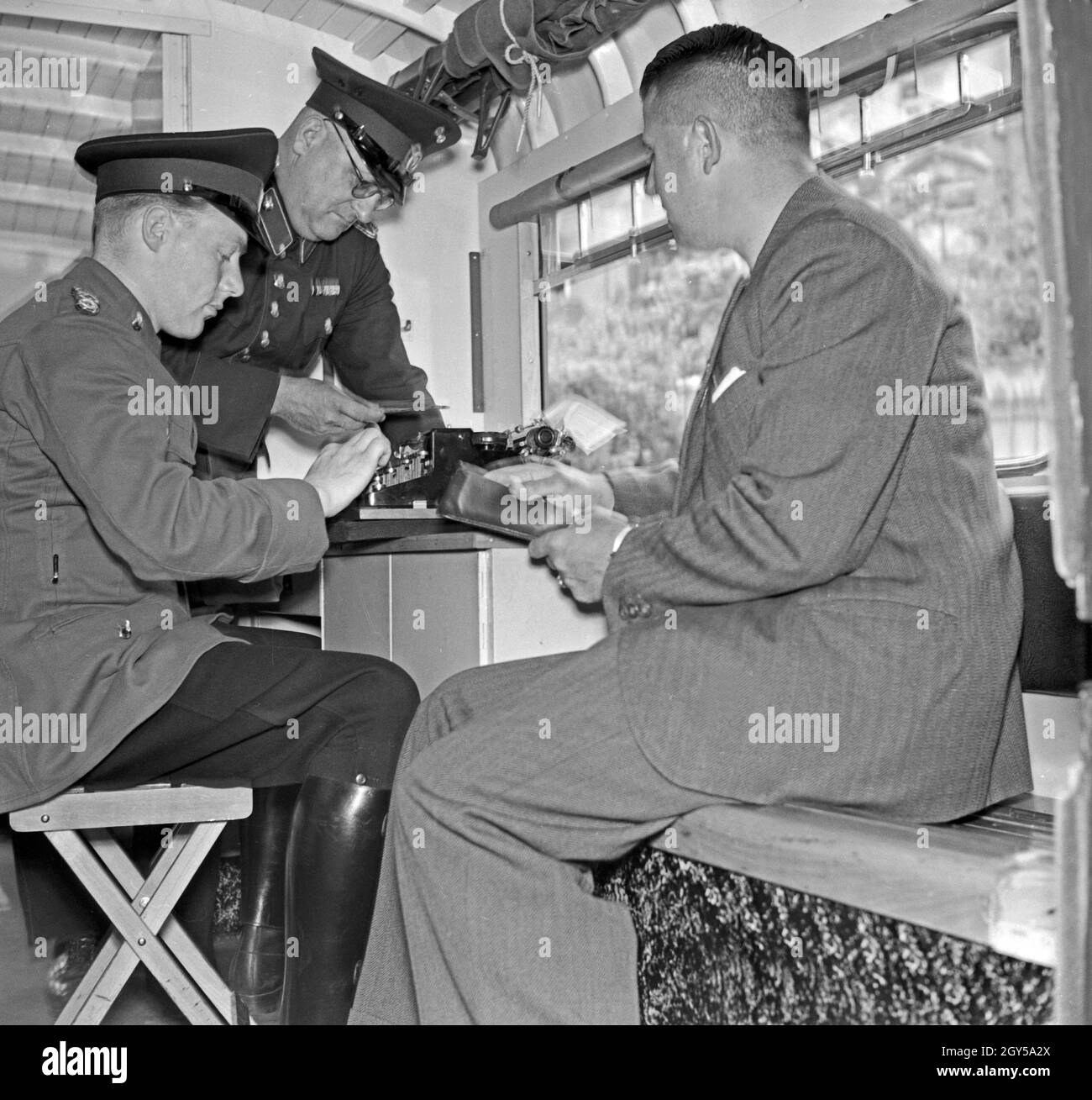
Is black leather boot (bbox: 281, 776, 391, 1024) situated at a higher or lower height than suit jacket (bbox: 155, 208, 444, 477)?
lower

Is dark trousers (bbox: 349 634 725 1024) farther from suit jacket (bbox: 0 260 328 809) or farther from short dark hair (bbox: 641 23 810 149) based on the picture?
short dark hair (bbox: 641 23 810 149)

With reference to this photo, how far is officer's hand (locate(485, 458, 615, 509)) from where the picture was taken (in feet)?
6.81

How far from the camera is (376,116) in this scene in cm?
297

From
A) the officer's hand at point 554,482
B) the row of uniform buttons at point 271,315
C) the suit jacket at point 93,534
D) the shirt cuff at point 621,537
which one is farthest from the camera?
the row of uniform buttons at point 271,315

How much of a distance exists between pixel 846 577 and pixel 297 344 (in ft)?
6.90

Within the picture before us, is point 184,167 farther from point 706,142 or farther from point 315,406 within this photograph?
point 706,142

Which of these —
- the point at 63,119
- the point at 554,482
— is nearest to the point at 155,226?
the point at 554,482

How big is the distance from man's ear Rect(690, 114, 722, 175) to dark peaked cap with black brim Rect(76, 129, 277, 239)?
35.7 inches

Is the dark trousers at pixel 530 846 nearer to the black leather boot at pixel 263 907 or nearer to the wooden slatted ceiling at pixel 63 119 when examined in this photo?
the black leather boot at pixel 263 907

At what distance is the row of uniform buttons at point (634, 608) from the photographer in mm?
1548

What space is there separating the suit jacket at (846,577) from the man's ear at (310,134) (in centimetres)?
181

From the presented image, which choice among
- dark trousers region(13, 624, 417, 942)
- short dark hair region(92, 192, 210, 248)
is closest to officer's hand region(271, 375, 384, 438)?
short dark hair region(92, 192, 210, 248)

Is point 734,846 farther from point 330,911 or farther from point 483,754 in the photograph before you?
point 330,911

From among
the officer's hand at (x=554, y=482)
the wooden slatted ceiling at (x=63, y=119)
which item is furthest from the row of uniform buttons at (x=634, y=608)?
the wooden slatted ceiling at (x=63, y=119)
